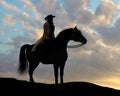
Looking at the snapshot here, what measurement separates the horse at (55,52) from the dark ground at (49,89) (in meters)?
0.61

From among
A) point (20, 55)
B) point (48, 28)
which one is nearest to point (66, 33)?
point (48, 28)

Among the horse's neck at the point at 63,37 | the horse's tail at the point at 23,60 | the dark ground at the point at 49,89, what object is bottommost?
the dark ground at the point at 49,89

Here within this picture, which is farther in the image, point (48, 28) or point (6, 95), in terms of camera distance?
point (48, 28)

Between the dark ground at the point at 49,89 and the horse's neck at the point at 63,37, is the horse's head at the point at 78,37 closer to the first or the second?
the horse's neck at the point at 63,37

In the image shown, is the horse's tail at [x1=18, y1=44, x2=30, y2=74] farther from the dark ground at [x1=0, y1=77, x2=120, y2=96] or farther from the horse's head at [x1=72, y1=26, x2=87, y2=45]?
the horse's head at [x1=72, y1=26, x2=87, y2=45]

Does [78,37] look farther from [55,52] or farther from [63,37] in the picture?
[55,52]

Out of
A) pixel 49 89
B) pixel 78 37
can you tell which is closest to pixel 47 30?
pixel 78 37

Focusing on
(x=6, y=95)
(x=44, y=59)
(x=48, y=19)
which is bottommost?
(x=6, y=95)

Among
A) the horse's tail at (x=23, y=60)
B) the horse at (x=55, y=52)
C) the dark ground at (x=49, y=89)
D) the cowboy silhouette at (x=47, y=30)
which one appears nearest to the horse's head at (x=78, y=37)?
the horse at (x=55, y=52)

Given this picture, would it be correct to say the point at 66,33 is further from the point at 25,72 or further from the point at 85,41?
the point at 25,72

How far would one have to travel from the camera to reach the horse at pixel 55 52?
93.8 ft

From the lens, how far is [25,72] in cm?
3016

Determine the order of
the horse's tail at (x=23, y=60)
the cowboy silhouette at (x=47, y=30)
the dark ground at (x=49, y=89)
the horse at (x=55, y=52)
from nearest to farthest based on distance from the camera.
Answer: the dark ground at (x=49, y=89) → the horse at (x=55, y=52) → the cowboy silhouette at (x=47, y=30) → the horse's tail at (x=23, y=60)

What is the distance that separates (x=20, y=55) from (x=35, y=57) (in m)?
1.08
